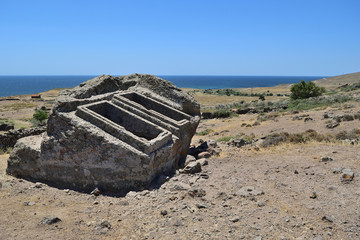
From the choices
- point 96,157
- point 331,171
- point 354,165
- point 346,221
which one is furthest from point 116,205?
point 354,165

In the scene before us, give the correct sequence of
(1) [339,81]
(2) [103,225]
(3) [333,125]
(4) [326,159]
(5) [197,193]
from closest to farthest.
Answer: (2) [103,225], (5) [197,193], (4) [326,159], (3) [333,125], (1) [339,81]

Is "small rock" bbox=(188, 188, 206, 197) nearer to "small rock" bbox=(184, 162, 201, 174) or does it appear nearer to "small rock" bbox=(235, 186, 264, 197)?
"small rock" bbox=(235, 186, 264, 197)

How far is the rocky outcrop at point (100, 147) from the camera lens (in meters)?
6.89

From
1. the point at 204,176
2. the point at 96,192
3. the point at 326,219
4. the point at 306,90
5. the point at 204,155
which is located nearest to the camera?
the point at 326,219

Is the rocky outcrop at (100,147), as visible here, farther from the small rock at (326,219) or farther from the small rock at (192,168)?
the small rock at (326,219)

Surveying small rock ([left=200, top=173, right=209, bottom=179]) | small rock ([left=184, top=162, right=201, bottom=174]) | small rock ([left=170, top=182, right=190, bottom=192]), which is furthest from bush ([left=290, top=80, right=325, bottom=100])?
small rock ([left=170, top=182, right=190, bottom=192])

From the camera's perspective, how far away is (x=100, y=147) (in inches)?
276

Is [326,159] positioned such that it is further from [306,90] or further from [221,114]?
[306,90]

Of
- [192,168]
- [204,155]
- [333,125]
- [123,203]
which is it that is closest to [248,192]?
[192,168]

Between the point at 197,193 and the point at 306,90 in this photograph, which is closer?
the point at 197,193

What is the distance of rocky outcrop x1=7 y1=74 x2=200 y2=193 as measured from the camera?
6.89 m

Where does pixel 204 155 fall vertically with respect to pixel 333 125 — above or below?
below

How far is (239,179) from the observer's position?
7.05 metres

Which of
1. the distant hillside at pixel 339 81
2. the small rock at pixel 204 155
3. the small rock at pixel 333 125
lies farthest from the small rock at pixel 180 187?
the distant hillside at pixel 339 81
